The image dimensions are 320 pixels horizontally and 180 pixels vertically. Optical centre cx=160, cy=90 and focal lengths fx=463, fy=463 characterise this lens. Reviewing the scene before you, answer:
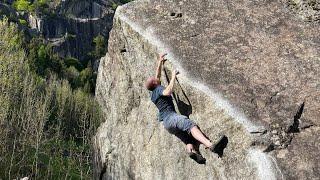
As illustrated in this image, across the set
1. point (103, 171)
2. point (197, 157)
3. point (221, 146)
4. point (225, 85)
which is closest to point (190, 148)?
point (197, 157)

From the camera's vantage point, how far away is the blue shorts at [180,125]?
23.8 feet

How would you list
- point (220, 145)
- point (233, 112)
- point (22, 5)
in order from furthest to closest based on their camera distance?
point (22, 5) < point (233, 112) < point (220, 145)

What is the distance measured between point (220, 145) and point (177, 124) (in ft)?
2.72

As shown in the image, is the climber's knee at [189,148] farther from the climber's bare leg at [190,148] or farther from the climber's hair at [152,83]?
the climber's hair at [152,83]

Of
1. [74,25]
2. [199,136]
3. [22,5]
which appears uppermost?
[199,136]

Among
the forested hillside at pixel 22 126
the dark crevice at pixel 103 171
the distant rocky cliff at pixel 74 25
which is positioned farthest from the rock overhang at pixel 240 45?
the distant rocky cliff at pixel 74 25

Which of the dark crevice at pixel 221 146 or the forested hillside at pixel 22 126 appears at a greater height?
the dark crevice at pixel 221 146

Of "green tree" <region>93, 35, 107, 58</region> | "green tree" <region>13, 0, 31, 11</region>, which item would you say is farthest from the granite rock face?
"green tree" <region>13, 0, 31, 11</region>

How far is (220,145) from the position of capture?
6828 mm

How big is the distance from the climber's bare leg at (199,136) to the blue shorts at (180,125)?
8 centimetres

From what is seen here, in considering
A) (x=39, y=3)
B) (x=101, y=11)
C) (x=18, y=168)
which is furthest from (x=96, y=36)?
(x=18, y=168)

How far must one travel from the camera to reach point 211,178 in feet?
24.2

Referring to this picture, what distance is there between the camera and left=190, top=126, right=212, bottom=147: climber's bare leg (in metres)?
7.01

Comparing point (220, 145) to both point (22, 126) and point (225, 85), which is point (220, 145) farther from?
point (22, 126)
